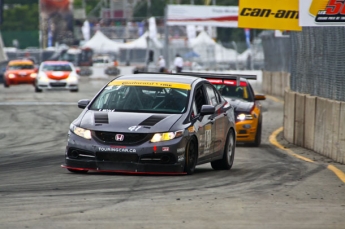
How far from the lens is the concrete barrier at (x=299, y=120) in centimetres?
1953

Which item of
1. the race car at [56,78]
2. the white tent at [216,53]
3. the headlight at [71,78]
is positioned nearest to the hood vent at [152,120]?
the race car at [56,78]

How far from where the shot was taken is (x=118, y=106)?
12797mm

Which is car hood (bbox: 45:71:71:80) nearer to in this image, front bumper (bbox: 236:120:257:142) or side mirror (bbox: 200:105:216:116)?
front bumper (bbox: 236:120:257:142)

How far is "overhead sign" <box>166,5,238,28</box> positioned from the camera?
66188 millimetres

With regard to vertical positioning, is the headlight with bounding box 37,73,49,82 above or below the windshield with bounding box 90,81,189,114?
below

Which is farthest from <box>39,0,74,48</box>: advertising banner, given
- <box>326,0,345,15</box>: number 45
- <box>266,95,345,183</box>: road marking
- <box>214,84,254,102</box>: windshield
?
<box>326,0,345,15</box>: number 45

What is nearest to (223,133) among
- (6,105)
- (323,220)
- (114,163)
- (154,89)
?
(154,89)

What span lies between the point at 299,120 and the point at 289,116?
136 centimetres

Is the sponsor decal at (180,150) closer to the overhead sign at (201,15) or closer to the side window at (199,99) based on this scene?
the side window at (199,99)

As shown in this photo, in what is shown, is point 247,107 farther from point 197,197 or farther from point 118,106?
point 197,197

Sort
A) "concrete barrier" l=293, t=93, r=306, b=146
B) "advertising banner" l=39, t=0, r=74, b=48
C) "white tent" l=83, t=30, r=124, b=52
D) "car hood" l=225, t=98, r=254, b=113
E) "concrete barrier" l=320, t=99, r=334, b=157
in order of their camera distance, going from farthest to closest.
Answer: "advertising banner" l=39, t=0, r=74, b=48 < "white tent" l=83, t=30, r=124, b=52 < "car hood" l=225, t=98, r=254, b=113 < "concrete barrier" l=293, t=93, r=306, b=146 < "concrete barrier" l=320, t=99, r=334, b=157

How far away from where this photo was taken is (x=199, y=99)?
43.7ft

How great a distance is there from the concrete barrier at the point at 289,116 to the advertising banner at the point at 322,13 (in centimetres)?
472

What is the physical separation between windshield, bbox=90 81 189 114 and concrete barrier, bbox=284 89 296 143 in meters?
7.89
